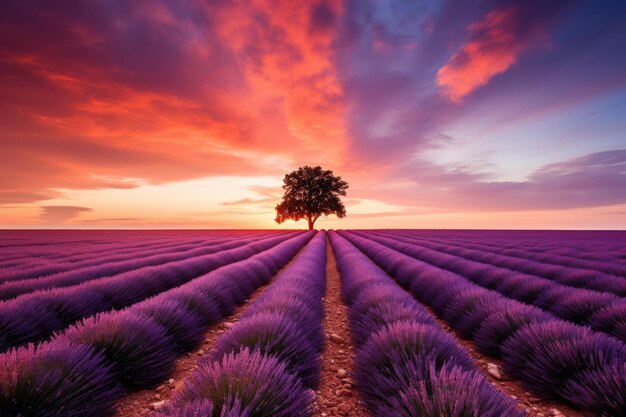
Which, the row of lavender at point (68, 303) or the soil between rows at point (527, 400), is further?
the row of lavender at point (68, 303)

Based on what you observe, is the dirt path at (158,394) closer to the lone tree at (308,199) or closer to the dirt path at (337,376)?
the dirt path at (337,376)

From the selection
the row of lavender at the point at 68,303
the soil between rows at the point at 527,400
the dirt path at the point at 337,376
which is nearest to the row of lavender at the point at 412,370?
the dirt path at the point at 337,376

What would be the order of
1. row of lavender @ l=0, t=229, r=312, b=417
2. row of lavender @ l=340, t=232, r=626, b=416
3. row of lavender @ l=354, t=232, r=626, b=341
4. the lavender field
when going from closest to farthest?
the lavender field
row of lavender @ l=0, t=229, r=312, b=417
row of lavender @ l=340, t=232, r=626, b=416
row of lavender @ l=354, t=232, r=626, b=341

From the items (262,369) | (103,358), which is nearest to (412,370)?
(262,369)

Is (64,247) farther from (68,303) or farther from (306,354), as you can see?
(306,354)

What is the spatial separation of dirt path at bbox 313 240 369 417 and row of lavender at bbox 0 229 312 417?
4.79 ft

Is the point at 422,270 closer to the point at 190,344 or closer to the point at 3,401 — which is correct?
the point at 190,344

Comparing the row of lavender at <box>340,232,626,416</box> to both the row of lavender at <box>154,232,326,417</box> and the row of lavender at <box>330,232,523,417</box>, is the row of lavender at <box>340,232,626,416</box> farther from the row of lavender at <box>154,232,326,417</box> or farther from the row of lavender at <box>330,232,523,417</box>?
the row of lavender at <box>154,232,326,417</box>

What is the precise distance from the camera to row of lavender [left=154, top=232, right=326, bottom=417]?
5.11 feet

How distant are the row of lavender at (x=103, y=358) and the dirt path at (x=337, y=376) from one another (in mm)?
1461

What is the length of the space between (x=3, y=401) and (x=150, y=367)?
114 centimetres

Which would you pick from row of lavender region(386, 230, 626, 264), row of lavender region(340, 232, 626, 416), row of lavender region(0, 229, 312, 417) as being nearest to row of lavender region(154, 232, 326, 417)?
row of lavender region(0, 229, 312, 417)

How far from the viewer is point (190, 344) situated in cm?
369

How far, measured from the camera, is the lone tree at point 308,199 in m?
42.4
